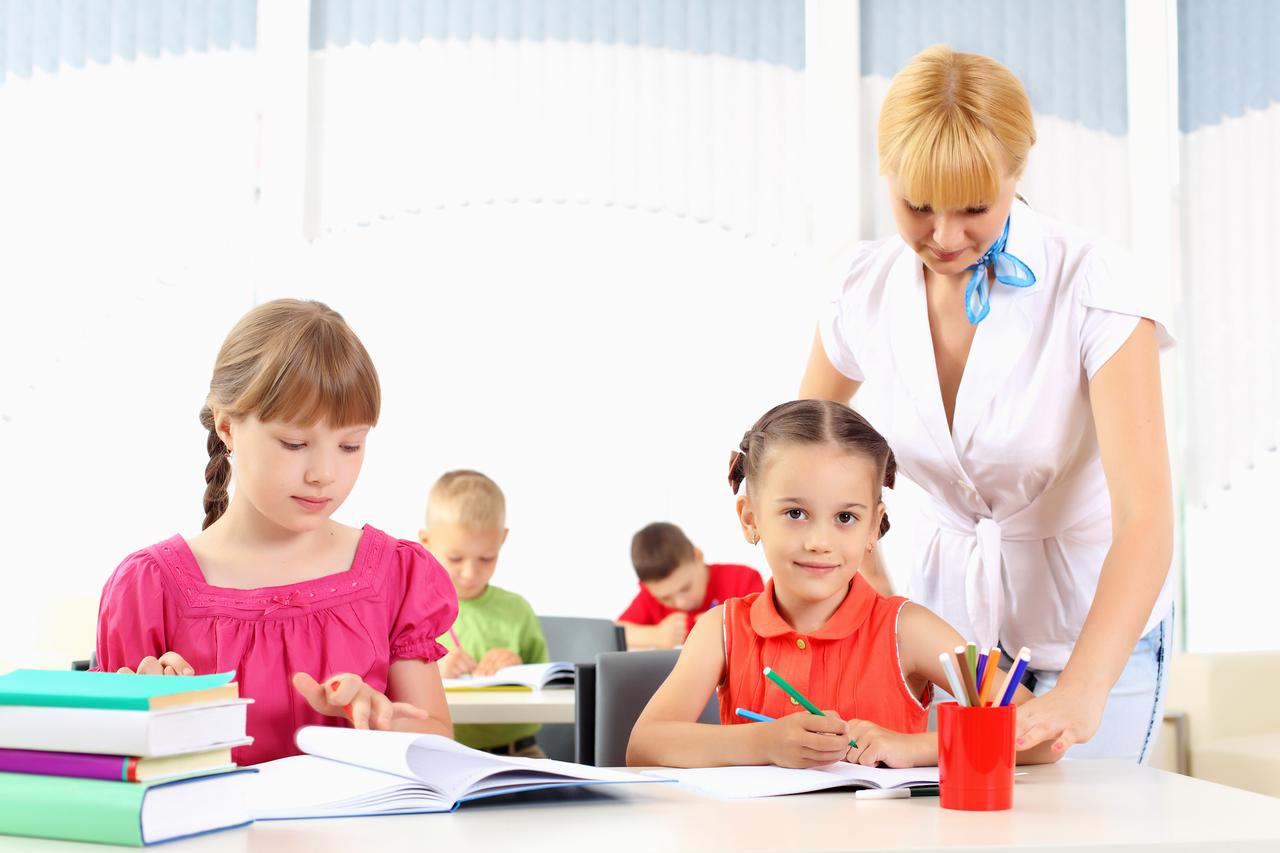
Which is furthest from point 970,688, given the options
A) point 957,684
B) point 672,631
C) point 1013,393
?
point 672,631

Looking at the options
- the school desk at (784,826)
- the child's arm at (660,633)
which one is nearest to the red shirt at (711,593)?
the child's arm at (660,633)

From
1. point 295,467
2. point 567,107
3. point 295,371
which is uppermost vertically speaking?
point 567,107

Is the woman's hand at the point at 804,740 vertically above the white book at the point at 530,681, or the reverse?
the woman's hand at the point at 804,740

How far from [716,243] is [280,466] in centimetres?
323

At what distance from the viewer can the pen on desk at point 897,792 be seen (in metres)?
1.09

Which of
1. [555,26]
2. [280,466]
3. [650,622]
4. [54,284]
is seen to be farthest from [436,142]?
[280,466]

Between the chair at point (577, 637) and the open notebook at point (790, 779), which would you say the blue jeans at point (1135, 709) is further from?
Answer: the chair at point (577, 637)

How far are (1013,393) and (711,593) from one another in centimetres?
255

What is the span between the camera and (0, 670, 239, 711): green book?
0.86 meters

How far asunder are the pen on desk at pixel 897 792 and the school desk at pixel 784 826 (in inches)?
0.5

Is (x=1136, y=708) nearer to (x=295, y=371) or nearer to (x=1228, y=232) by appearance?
(x=295, y=371)

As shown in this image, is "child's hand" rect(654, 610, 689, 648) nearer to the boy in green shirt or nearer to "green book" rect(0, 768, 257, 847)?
the boy in green shirt

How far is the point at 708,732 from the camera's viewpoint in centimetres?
132

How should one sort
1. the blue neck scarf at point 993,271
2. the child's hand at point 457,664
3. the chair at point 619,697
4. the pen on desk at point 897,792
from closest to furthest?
the pen on desk at point 897,792
the blue neck scarf at point 993,271
the chair at point 619,697
the child's hand at point 457,664
